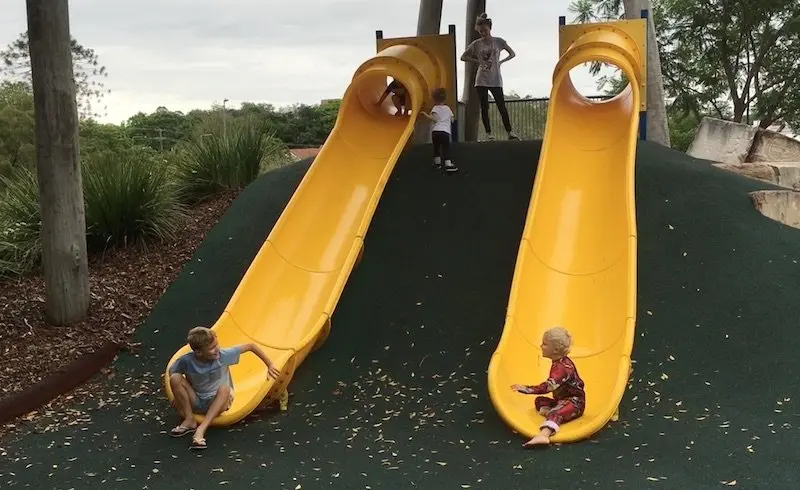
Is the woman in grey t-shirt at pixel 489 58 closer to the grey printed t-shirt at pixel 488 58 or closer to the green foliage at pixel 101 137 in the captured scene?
the grey printed t-shirt at pixel 488 58

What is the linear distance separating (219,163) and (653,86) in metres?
6.36

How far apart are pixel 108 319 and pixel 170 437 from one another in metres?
2.34

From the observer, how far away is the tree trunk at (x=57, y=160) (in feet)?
21.5

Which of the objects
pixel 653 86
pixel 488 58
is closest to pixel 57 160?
pixel 488 58

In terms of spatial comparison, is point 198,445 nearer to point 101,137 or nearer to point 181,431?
point 181,431

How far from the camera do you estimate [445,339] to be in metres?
6.41

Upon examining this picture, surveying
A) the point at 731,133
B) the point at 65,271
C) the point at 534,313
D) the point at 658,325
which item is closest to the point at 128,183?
the point at 65,271

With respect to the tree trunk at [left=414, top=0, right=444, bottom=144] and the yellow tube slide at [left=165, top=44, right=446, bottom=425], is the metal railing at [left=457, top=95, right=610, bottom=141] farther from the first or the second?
the yellow tube slide at [left=165, top=44, right=446, bottom=425]

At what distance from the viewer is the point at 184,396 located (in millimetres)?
5098

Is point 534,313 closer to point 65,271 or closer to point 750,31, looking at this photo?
point 65,271

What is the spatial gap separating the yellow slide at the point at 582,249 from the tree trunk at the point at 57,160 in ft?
13.2

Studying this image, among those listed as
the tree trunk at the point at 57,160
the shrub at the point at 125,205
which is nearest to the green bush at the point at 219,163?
the shrub at the point at 125,205

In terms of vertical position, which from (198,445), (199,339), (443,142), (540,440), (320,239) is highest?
(443,142)

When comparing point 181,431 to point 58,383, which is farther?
point 58,383
